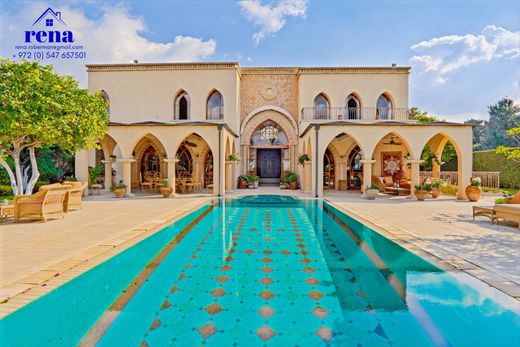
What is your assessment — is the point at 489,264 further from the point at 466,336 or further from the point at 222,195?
the point at 222,195

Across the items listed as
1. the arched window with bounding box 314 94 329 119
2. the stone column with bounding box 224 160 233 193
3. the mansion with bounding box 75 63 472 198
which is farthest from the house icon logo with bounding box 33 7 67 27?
the arched window with bounding box 314 94 329 119

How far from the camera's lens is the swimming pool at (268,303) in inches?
108

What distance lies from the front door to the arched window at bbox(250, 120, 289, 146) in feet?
7.03

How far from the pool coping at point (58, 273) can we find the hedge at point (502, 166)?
69.0 feet

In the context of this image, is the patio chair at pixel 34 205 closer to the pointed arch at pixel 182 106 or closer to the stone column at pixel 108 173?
the stone column at pixel 108 173

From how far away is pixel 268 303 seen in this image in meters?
3.39

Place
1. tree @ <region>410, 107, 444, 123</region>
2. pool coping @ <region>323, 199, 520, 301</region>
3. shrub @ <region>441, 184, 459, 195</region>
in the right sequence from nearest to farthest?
pool coping @ <region>323, 199, 520, 301</region> → shrub @ <region>441, 184, 459, 195</region> → tree @ <region>410, 107, 444, 123</region>

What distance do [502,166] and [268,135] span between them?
15289mm

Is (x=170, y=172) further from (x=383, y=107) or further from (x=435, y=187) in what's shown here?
(x=383, y=107)

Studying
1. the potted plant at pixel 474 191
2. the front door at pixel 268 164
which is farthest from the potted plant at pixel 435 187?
the front door at pixel 268 164

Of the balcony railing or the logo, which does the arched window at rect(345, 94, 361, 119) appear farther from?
the logo

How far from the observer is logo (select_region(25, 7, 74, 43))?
1036cm

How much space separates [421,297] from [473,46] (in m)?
14.5

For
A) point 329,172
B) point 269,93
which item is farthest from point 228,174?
point 329,172
